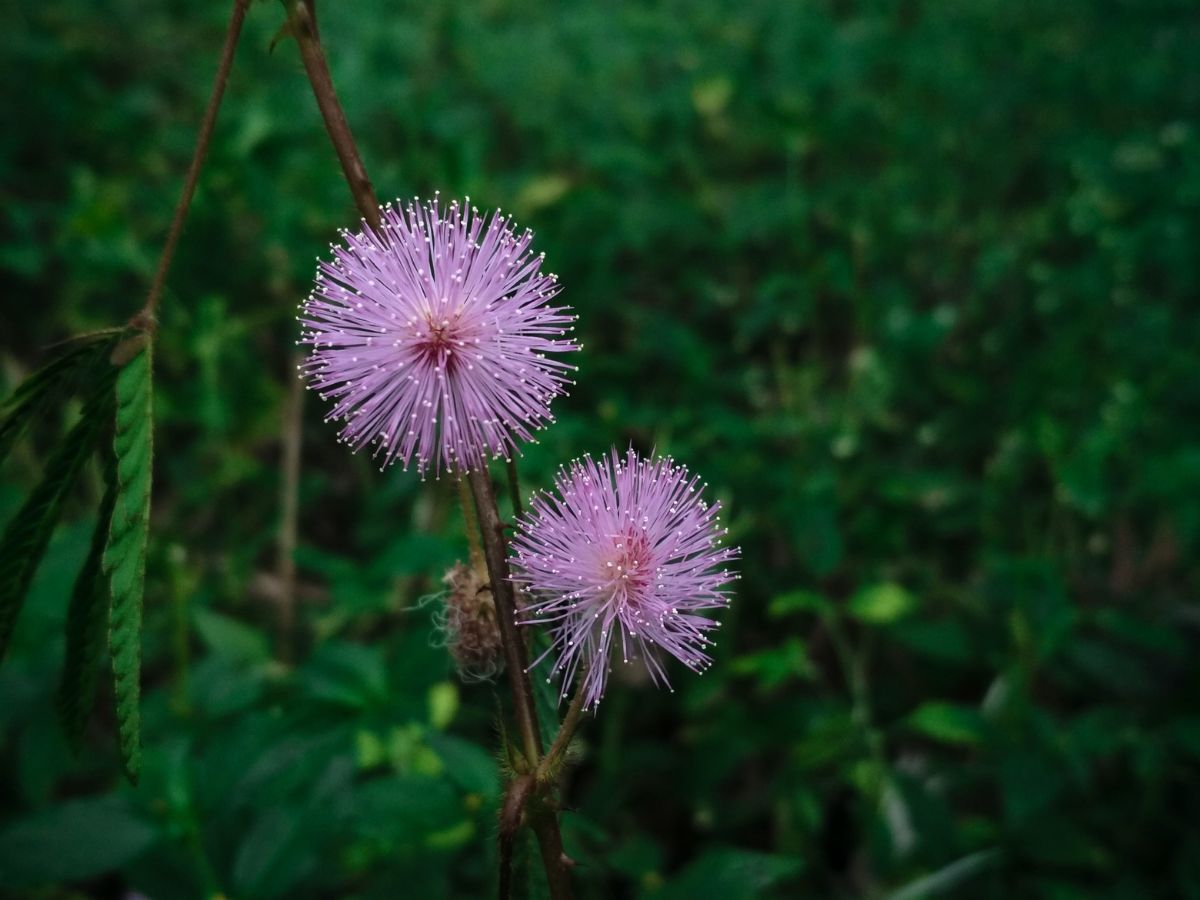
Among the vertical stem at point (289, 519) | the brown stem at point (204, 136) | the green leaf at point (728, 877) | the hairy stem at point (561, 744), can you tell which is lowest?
the green leaf at point (728, 877)

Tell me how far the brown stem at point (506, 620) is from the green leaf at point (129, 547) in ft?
0.91

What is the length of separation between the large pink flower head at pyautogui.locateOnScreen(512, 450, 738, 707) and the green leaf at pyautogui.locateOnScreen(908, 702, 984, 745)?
125cm

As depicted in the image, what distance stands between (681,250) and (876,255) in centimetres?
64

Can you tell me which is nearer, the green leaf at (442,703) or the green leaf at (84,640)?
the green leaf at (84,640)

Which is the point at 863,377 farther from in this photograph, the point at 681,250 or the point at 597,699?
the point at 597,699

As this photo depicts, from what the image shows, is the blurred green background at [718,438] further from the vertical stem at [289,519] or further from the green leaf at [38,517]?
the green leaf at [38,517]

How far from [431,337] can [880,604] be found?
1.45 metres

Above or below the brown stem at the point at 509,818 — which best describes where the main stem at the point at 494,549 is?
above

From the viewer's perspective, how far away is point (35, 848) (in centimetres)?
145

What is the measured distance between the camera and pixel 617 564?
93 cm

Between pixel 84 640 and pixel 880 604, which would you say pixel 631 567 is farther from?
pixel 880 604

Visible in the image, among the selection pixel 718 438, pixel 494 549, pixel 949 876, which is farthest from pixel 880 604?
pixel 494 549

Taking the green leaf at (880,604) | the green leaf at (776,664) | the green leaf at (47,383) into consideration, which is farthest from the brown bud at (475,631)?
the green leaf at (880,604)

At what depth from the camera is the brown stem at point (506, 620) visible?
2.90 ft
